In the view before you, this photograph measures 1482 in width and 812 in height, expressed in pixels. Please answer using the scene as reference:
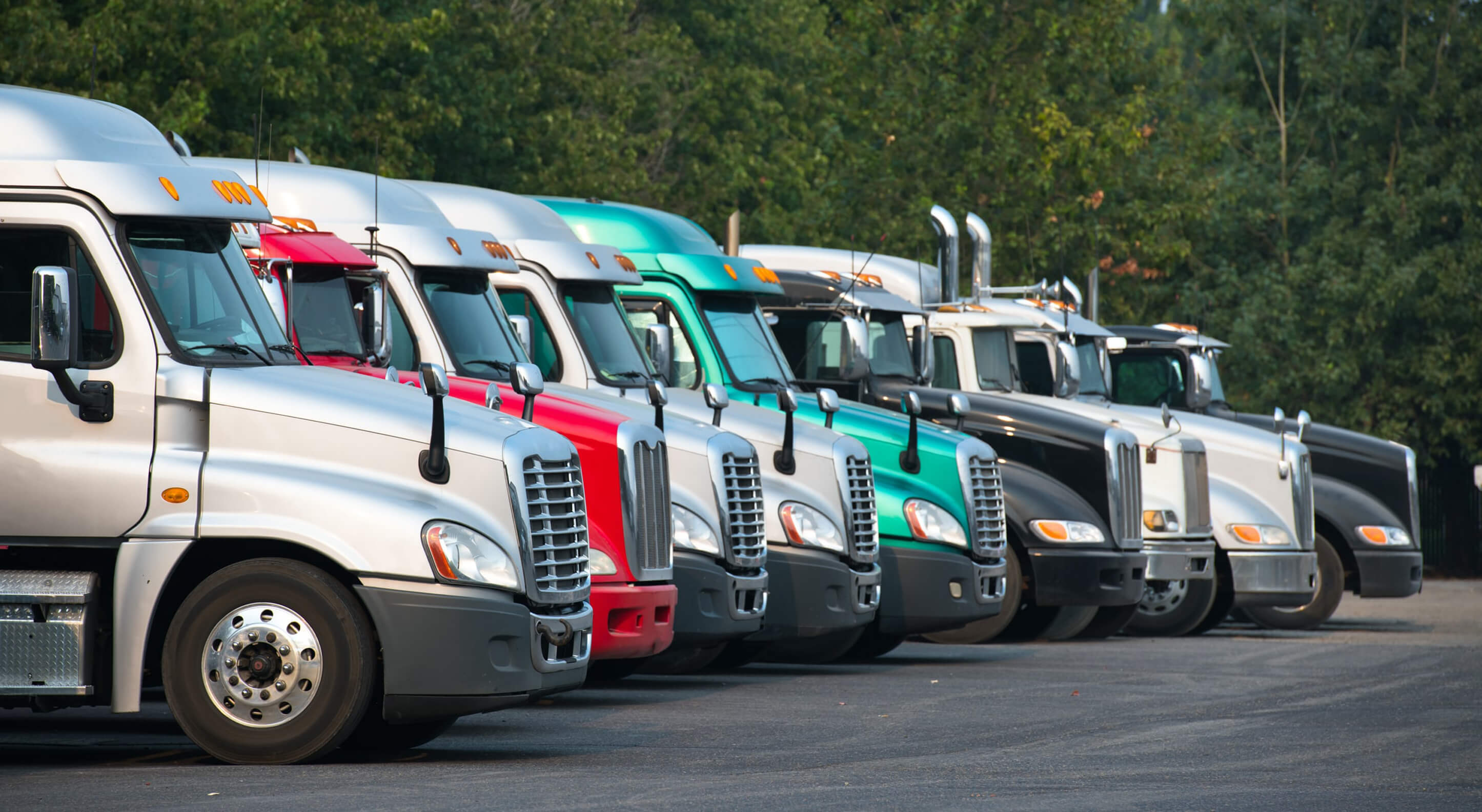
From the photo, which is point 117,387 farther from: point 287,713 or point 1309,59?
point 1309,59

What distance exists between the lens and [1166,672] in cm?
1612

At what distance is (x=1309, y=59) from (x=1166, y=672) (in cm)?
2323

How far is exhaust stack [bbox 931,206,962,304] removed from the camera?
67.4ft

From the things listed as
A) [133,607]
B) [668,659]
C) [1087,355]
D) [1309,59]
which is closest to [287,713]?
[133,607]

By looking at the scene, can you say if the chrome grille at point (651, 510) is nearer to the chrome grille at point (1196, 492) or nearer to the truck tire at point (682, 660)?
the truck tire at point (682, 660)

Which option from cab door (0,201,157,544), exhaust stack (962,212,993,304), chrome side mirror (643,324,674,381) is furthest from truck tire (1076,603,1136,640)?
cab door (0,201,157,544)

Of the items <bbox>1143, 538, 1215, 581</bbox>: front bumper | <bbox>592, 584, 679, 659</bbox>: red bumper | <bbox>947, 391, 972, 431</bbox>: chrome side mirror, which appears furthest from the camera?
<bbox>1143, 538, 1215, 581</bbox>: front bumper

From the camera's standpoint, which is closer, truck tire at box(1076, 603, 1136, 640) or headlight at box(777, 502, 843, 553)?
headlight at box(777, 502, 843, 553)

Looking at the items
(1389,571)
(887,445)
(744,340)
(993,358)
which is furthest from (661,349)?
(1389,571)

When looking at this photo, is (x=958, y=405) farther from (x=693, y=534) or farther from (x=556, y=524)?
(x=556, y=524)

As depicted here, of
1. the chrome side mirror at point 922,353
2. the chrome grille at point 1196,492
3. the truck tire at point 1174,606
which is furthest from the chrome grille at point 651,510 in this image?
the truck tire at point 1174,606

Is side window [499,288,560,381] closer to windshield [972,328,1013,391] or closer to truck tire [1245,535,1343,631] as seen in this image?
windshield [972,328,1013,391]

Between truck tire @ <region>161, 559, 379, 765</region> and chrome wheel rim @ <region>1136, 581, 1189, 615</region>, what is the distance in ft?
40.6

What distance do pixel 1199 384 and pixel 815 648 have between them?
729 cm
